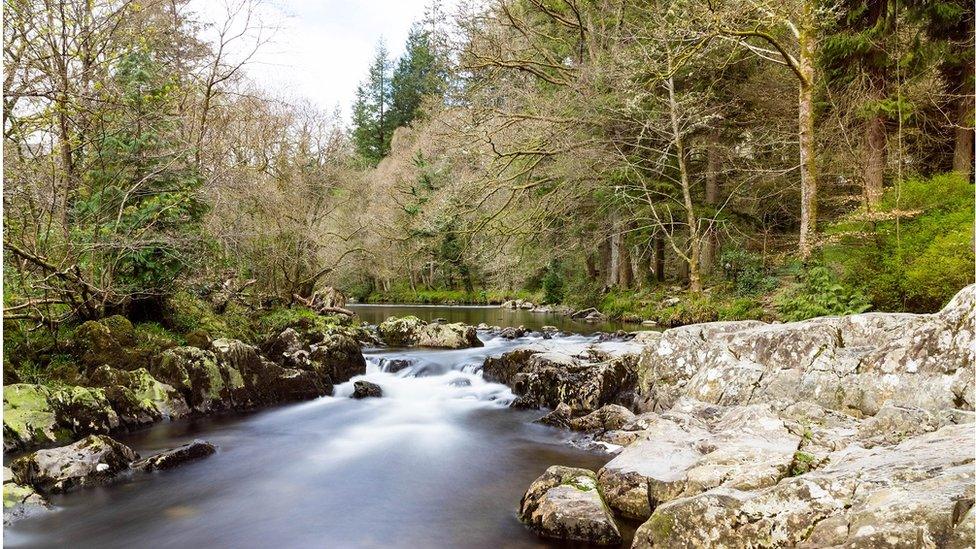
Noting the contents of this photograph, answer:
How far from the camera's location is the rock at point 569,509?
4848mm

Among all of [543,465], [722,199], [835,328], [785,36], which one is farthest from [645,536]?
[722,199]

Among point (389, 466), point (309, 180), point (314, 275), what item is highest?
point (309, 180)

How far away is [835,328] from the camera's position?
7.67 meters

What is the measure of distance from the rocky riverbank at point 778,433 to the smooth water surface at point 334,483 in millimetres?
818

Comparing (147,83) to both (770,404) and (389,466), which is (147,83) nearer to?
(389,466)

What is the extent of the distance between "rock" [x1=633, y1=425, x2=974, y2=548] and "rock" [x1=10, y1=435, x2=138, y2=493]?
251 inches

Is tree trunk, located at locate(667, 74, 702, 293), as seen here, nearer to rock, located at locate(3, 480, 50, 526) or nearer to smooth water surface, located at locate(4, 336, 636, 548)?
smooth water surface, located at locate(4, 336, 636, 548)

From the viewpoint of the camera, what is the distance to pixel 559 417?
881cm

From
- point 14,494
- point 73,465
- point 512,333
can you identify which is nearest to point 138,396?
point 73,465

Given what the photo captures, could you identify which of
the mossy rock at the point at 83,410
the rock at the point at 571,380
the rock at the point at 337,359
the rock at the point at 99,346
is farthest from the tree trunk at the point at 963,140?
the rock at the point at 99,346

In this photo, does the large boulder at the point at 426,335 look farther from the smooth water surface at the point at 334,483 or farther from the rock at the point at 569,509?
the rock at the point at 569,509

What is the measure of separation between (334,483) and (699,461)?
4.59 m

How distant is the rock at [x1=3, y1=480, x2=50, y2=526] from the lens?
17.7 feet

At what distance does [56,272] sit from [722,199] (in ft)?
62.7
